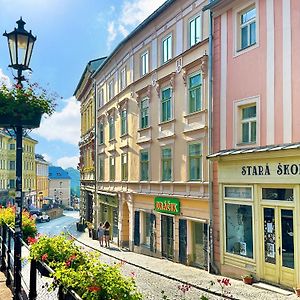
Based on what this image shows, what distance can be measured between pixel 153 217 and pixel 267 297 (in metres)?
11.2

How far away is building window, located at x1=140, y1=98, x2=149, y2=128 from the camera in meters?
24.2

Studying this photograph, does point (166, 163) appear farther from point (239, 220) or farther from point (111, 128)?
point (111, 128)

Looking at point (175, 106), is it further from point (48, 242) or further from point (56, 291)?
point (56, 291)

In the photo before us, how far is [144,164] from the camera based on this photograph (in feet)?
81.5

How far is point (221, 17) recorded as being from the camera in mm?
17109

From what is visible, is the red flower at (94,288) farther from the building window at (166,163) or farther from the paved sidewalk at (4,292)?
the building window at (166,163)

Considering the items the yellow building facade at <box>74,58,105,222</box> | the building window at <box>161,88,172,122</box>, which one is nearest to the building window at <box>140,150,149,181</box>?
the building window at <box>161,88,172,122</box>

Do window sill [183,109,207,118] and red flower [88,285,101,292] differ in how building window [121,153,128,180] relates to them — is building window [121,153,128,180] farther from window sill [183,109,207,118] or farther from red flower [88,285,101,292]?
red flower [88,285,101,292]

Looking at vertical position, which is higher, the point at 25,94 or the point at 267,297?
the point at 25,94

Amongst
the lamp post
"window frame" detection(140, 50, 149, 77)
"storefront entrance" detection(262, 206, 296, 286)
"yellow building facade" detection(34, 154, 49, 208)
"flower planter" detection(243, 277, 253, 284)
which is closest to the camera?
the lamp post

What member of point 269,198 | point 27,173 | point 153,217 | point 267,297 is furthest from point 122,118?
point 27,173

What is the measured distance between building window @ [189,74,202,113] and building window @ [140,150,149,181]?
5628mm

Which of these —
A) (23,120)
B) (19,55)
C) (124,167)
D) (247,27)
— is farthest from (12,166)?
(19,55)

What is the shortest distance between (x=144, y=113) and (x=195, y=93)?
5.98 m
